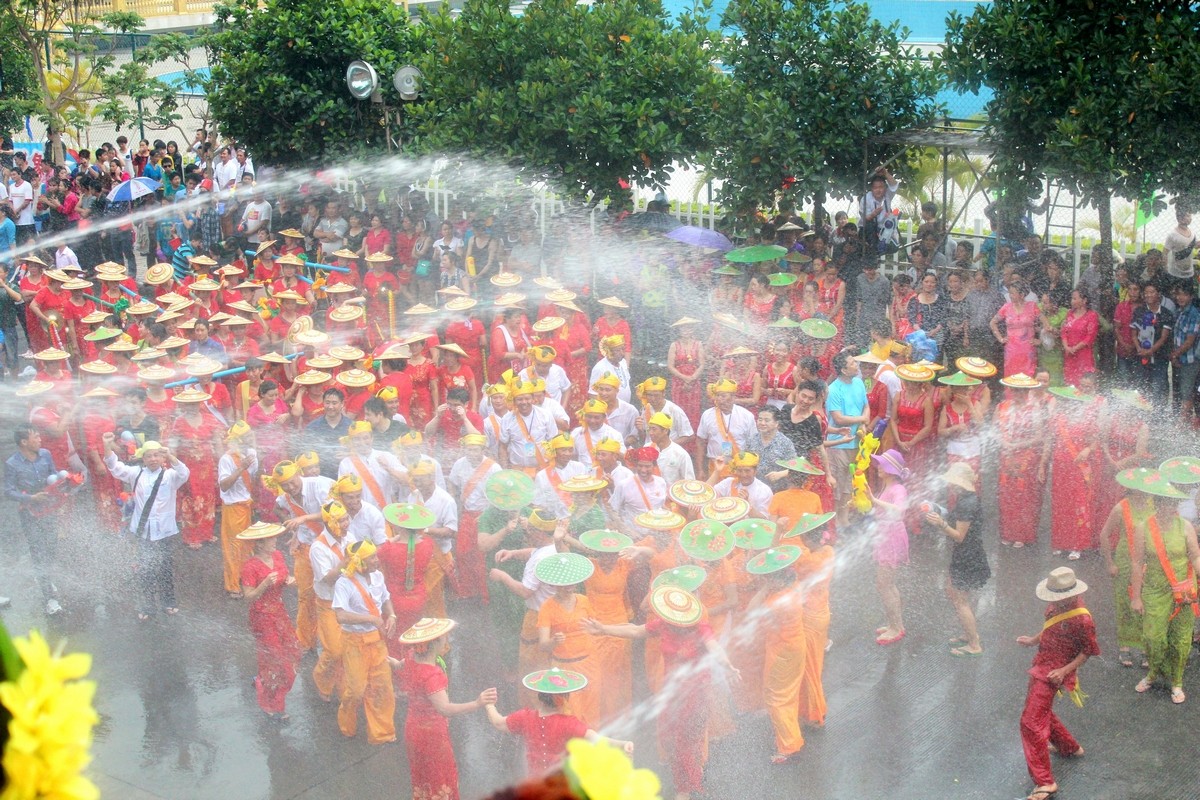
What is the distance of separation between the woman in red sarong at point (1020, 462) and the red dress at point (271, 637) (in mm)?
5157

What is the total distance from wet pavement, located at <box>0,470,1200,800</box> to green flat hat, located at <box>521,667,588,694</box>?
140cm

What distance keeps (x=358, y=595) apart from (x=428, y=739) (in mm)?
1128

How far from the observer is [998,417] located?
959cm

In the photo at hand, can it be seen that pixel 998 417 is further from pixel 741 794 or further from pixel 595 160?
pixel 595 160

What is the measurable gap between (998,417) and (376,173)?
10.7 meters

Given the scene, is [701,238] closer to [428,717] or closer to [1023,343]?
[1023,343]

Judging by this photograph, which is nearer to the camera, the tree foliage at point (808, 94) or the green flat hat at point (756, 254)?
the tree foliage at point (808, 94)

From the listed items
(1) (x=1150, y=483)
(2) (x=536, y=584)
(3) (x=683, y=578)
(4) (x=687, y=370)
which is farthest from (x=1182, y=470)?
(4) (x=687, y=370)

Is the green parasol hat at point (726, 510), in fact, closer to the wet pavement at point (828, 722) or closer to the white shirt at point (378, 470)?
the wet pavement at point (828, 722)

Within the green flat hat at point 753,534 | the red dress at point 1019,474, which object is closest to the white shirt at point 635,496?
the green flat hat at point 753,534

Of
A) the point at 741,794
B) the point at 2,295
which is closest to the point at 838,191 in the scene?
the point at 741,794

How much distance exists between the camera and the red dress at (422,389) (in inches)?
421

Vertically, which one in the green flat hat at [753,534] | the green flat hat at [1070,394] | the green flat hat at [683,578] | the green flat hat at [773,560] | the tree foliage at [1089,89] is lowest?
the green flat hat at [683,578]

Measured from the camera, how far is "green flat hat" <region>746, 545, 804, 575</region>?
689 centimetres
